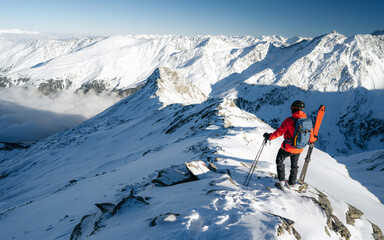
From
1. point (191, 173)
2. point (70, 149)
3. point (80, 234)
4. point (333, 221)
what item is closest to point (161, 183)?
point (191, 173)

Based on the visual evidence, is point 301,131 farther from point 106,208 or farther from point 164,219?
point 106,208

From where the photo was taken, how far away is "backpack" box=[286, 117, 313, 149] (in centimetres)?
820

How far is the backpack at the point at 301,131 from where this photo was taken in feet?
26.9

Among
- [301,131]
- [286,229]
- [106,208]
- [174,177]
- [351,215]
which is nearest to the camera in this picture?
[286,229]

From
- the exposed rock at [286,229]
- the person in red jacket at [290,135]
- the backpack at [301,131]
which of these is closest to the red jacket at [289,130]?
the person in red jacket at [290,135]

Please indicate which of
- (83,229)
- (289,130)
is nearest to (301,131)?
(289,130)

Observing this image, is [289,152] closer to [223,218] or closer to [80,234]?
[223,218]

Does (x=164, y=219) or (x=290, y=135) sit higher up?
(x=290, y=135)

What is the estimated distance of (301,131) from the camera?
8.20 m

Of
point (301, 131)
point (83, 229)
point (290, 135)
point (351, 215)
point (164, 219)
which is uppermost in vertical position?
point (301, 131)

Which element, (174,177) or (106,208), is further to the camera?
(174,177)

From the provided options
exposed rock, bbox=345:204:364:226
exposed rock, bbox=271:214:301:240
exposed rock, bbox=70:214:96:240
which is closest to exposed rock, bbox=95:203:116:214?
exposed rock, bbox=70:214:96:240

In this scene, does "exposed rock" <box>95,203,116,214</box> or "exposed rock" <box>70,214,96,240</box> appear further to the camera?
"exposed rock" <box>95,203,116,214</box>

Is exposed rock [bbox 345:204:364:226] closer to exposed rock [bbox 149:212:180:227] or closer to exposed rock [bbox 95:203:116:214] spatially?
→ exposed rock [bbox 149:212:180:227]
